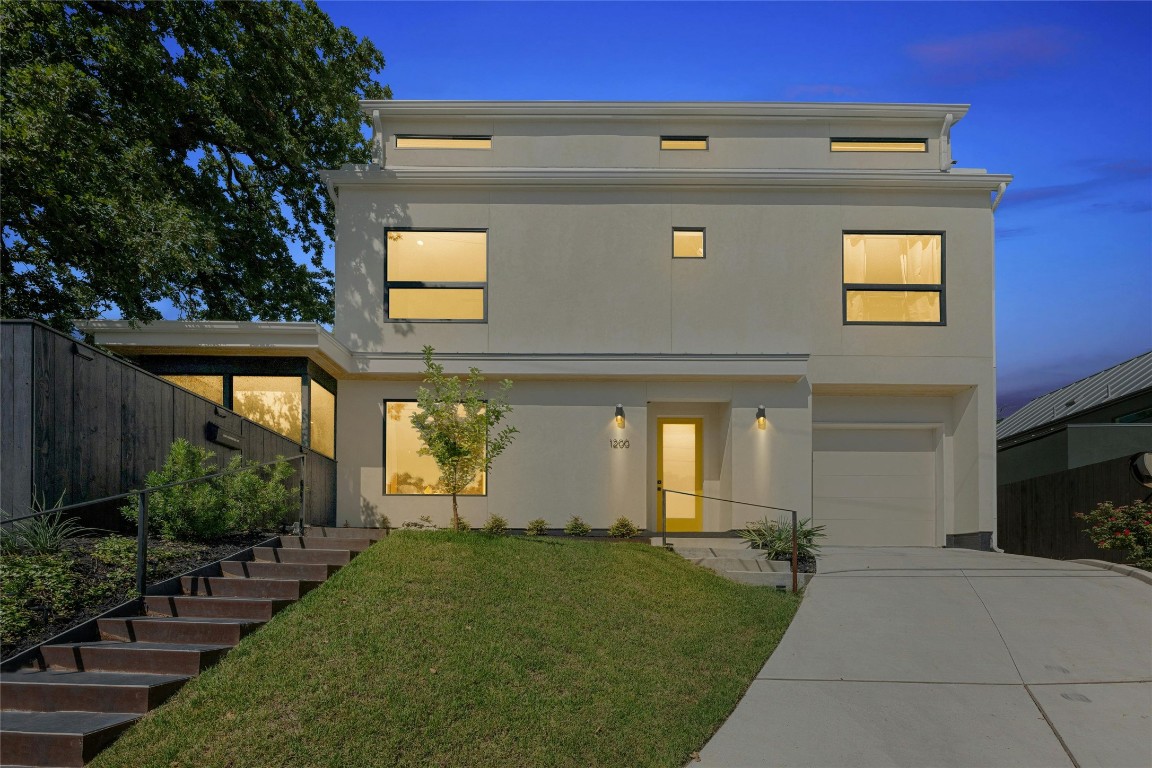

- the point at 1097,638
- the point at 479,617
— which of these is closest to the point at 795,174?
the point at 1097,638

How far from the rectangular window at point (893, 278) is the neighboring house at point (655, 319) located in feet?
0.12

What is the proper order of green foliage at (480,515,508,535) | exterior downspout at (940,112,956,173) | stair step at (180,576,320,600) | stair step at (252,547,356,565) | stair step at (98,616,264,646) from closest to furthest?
stair step at (98,616,264,646)
stair step at (180,576,320,600)
stair step at (252,547,356,565)
green foliage at (480,515,508,535)
exterior downspout at (940,112,956,173)

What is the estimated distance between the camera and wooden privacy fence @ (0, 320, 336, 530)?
676 cm

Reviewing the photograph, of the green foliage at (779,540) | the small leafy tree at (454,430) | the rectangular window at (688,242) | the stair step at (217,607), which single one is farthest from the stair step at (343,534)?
the rectangular window at (688,242)

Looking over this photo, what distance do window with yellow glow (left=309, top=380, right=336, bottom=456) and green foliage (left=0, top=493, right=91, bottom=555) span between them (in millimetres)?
4898

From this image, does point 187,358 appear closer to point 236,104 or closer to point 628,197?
point 236,104

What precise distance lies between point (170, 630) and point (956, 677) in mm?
7026

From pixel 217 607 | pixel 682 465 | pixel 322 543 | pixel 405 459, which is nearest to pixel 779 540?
pixel 682 465

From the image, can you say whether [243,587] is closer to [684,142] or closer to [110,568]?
[110,568]

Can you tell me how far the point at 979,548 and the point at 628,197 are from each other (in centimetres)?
849

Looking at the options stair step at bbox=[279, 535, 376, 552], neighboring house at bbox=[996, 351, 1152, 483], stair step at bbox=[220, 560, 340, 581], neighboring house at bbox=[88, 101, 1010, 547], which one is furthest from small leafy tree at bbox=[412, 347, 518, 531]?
neighboring house at bbox=[996, 351, 1152, 483]

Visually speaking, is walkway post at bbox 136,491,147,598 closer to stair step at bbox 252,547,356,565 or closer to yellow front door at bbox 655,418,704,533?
stair step at bbox 252,547,356,565

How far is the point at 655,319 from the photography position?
13.0 metres

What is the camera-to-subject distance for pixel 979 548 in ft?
42.4
